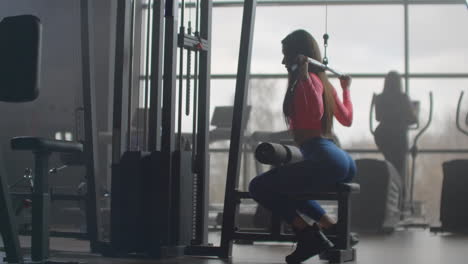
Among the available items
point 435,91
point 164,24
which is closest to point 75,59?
point 435,91

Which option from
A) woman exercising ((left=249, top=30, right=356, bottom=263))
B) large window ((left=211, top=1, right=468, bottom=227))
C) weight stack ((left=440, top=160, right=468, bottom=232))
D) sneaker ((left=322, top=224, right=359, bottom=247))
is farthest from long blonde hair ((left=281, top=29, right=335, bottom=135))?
large window ((left=211, top=1, right=468, bottom=227))

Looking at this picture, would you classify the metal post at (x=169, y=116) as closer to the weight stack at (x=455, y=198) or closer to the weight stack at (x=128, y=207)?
the weight stack at (x=128, y=207)

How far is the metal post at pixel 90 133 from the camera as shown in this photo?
12.6 ft

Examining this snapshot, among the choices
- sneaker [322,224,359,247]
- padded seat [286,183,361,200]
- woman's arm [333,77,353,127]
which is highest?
woman's arm [333,77,353,127]

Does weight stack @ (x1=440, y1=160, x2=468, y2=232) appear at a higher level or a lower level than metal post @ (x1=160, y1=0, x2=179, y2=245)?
lower

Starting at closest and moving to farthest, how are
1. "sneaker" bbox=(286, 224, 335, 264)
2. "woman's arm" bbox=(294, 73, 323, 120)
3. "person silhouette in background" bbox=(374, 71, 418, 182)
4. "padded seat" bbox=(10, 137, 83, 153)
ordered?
"padded seat" bbox=(10, 137, 83, 153)
"sneaker" bbox=(286, 224, 335, 264)
"woman's arm" bbox=(294, 73, 323, 120)
"person silhouette in background" bbox=(374, 71, 418, 182)

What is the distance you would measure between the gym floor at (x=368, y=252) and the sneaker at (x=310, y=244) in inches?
7.8

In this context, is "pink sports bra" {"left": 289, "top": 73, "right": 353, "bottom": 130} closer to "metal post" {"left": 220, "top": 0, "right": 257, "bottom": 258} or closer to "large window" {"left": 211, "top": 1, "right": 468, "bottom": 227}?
"metal post" {"left": 220, "top": 0, "right": 257, "bottom": 258}

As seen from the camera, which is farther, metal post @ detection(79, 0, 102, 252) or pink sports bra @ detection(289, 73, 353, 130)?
metal post @ detection(79, 0, 102, 252)

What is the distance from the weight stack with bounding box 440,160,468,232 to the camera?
19.9ft

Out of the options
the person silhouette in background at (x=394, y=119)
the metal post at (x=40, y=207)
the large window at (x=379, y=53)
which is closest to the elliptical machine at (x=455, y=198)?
the person silhouette in background at (x=394, y=119)

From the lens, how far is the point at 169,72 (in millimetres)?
3549

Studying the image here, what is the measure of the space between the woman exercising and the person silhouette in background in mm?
3632

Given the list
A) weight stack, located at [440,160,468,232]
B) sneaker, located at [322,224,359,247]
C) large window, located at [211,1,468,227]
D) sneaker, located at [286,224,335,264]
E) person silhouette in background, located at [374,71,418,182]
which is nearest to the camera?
sneaker, located at [286,224,335,264]
